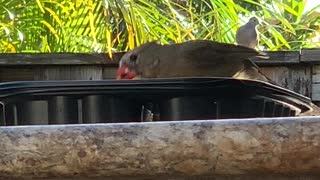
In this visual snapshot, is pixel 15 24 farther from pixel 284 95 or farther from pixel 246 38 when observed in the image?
pixel 284 95

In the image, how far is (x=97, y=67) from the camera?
1.61m

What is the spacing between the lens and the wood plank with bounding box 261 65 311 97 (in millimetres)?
1479

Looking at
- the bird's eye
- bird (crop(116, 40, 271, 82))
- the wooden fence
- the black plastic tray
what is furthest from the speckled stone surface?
the wooden fence

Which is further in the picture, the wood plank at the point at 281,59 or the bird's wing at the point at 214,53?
the wood plank at the point at 281,59

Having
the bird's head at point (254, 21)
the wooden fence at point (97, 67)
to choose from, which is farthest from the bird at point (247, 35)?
the wooden fence at point (97, 67)

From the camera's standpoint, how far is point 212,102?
0.75m

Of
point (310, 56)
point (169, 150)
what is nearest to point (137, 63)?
point (310, 56)

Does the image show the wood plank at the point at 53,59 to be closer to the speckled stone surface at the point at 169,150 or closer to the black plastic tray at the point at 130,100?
the black plastic tray at the point at 130,100

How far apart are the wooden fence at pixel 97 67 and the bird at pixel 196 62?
125 mm

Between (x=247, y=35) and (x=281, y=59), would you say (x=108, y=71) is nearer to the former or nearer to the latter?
(x=281, y=59)

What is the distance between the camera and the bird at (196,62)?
1.31 m

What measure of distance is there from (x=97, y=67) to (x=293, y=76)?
409 millimetres

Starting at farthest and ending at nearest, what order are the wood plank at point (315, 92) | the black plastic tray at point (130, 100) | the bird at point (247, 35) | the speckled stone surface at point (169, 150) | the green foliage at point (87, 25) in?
the bird at point (247, 35), the green foliage at point (87, 25), the wood plank at point (315, 92), the black plastic tray at point (130, 100), the speckled stone surface at point (169, 150)

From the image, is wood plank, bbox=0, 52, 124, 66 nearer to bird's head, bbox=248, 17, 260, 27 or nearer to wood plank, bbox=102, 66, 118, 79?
wood plank, bbox=102, 66, 118, 79
